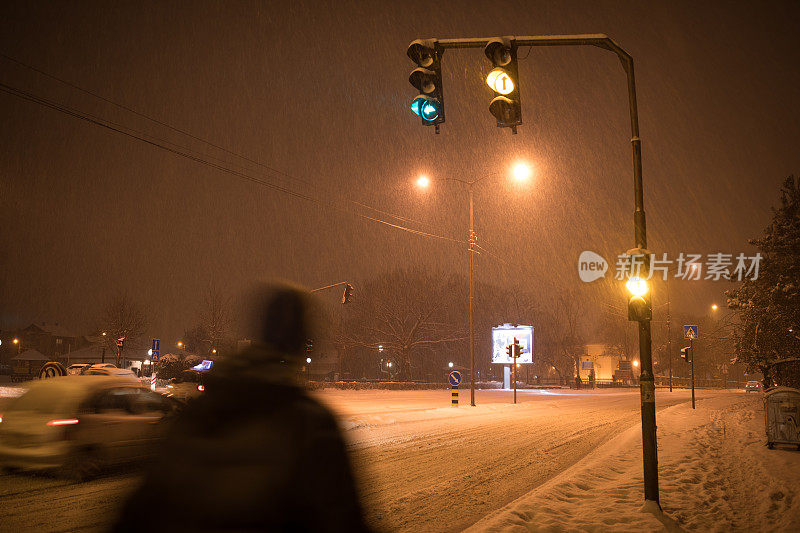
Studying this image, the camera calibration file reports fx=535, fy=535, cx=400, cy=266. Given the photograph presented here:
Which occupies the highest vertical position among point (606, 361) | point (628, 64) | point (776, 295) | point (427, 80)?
point (628, 64)

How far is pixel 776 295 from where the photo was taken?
72.6 ft

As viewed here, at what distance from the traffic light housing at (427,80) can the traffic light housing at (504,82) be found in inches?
28.0

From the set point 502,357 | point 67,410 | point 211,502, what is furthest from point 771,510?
point 502,357

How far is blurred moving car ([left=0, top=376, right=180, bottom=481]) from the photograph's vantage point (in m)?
8.51

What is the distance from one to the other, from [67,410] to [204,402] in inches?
327

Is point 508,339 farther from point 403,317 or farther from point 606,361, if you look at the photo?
point 606,361

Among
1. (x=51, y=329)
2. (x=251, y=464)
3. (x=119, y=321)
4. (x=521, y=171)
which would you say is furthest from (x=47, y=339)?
(x=251, y=464)

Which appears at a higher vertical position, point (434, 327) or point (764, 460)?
point (434, 327)

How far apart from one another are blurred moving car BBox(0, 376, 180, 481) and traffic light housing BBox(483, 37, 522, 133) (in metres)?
6.74

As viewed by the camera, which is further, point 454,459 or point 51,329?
point 51,329

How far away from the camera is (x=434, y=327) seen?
183 feet

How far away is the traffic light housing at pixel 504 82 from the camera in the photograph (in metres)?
7.04

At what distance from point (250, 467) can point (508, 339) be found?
161 feet

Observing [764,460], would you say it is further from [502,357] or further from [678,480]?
[502,357]
